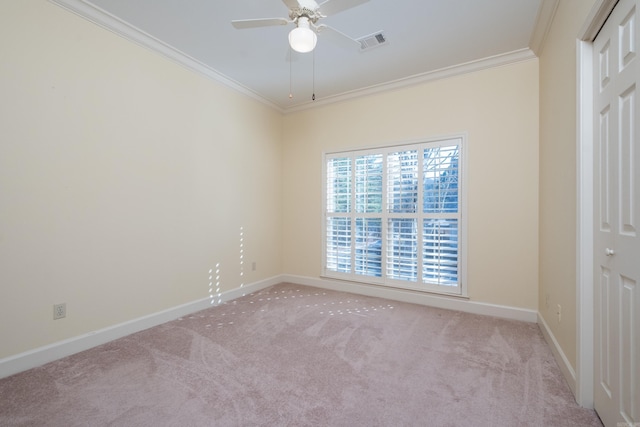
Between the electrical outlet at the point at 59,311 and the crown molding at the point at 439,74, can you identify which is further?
the crown molding at the point at 439,74

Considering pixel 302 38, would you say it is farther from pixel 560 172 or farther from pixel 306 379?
pixel 306 379

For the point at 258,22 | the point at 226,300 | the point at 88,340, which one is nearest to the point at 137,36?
the point at 258,22

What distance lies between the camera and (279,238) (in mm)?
4488

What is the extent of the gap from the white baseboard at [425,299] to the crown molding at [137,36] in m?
2.94

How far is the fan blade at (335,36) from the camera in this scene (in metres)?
2.00

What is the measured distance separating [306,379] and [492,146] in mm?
2914

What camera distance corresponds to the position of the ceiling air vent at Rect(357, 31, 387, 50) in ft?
8.69

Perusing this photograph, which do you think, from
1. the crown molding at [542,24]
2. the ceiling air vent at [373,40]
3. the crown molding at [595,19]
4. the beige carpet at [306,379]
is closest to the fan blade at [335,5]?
the ceiling air vent at [373,40]

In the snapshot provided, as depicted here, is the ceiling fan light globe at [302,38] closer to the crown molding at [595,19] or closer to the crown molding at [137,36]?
the crown molding at [595,19]

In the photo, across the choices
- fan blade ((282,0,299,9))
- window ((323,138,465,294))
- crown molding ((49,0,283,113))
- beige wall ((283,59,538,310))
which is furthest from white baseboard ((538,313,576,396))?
crown molding ((49,0,283,113))

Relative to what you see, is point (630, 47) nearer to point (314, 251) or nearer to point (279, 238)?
point (314, 251)

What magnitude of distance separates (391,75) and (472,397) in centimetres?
326

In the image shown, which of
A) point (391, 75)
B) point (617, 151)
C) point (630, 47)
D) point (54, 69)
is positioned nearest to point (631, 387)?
point (617, 151)

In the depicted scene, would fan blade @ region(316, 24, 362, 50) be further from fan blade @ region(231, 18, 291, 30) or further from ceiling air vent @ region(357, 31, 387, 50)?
ceiling air vent @ region(357, 31, 387, 50)
